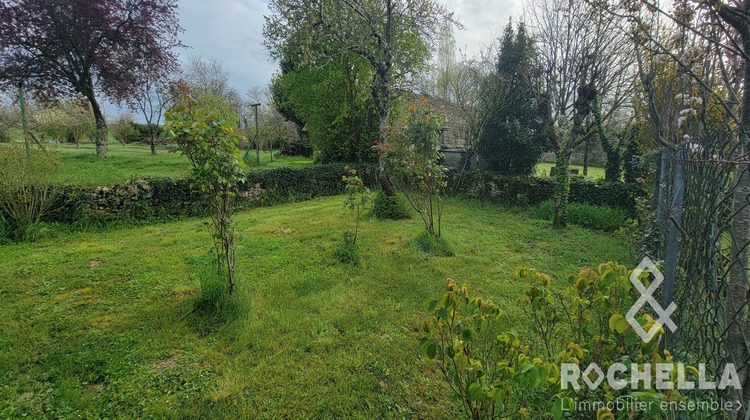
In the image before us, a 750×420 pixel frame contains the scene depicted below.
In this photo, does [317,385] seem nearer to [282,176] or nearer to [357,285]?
[357,285]

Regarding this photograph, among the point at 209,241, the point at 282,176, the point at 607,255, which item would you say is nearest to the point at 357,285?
the point at 209,241

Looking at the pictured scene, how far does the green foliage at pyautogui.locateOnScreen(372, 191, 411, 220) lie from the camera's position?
7.36 m

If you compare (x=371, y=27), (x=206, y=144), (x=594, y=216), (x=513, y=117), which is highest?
(x=371, y=27)

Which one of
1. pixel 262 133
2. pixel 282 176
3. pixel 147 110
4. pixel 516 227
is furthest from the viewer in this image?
pixel 262 133

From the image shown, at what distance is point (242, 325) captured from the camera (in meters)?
3.01

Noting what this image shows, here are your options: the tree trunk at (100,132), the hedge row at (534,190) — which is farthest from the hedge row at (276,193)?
the tree trunk at (100,132)

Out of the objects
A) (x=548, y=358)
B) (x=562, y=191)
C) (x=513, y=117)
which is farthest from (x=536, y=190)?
(x=548, y=358)

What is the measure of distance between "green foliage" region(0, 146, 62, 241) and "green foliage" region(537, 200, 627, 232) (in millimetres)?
10250

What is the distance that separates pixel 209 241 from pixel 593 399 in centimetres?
558

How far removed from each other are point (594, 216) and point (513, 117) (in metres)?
4.42

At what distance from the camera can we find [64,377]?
Result: 90.4 inches

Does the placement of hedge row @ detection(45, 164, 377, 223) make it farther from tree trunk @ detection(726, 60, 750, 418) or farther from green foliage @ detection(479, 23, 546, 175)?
green foliage @ detection(479, 23, 546, 175)

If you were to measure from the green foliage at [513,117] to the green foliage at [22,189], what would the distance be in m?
10.2

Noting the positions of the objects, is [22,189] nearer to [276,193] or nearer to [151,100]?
[276,193]
